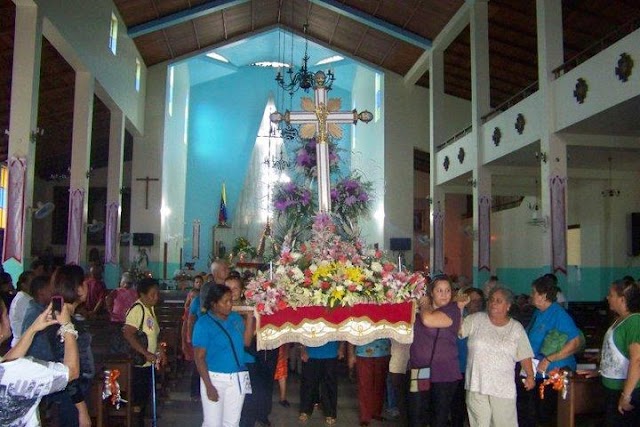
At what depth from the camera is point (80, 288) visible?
355cm

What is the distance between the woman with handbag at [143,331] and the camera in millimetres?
5010

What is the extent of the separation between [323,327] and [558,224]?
8.29m

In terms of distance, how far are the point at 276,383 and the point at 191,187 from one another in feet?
59.9

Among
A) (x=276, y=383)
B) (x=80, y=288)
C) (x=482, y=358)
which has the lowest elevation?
(x=276, y=383)

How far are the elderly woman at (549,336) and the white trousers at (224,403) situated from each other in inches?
82.1

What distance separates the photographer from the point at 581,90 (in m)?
10.6

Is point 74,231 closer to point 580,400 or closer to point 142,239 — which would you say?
point 142,239

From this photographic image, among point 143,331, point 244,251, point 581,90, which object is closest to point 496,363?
point 143,331

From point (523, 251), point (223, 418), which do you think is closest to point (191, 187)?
point (523, 251)

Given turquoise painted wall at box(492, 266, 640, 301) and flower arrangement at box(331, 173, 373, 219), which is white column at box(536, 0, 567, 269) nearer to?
turquoise painted wall at box(492, 266, 640, 301)

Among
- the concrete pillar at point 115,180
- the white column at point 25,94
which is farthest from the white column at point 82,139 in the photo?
the concrete pillar at point 115,180

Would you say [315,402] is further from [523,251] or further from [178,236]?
[178,236]

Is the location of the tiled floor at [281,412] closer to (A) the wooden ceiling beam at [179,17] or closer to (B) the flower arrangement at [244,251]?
(B) the flower arrangement at [244,251]

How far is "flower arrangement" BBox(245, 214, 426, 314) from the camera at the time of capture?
4203 mm
